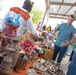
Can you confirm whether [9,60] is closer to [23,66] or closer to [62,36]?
[23,66]

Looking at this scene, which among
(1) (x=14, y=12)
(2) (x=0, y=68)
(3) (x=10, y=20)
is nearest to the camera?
(2) (x=0, y=68)

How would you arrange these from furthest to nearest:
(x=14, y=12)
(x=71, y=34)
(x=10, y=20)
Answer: (x=71, y=34) → (x=14, y=12) → (x=10, y=20)

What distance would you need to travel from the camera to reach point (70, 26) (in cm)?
384

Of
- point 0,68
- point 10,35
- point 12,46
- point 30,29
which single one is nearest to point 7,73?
point 0,68

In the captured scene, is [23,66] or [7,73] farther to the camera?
[23,66]

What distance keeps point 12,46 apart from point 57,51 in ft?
9.63

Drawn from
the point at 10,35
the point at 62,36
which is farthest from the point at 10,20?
the point at 62,36

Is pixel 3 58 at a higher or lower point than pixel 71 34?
lower

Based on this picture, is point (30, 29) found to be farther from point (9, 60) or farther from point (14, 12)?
point (9, 60)

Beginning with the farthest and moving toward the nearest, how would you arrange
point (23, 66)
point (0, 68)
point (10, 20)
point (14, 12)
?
point (14, 12)
point (10, 20)
point (23, 66)
point (0, 68)

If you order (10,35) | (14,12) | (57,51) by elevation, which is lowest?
(57,51)

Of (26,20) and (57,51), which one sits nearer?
(26,20)

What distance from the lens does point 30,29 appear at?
2.14 m

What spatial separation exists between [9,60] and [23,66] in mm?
272
